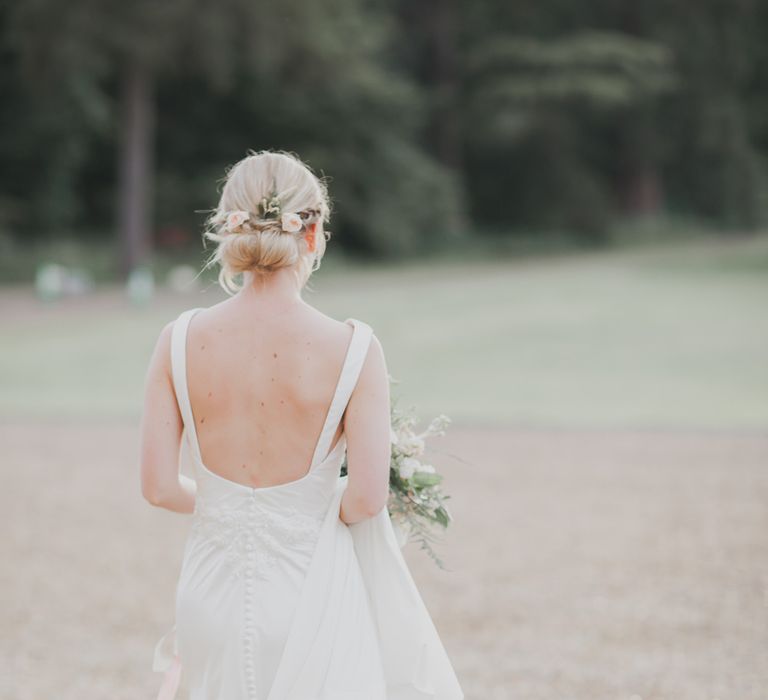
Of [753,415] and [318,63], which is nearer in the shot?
[753,415]

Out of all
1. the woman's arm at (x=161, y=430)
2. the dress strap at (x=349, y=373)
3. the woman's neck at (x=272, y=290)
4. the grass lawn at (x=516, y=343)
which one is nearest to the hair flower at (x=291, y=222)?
the woman's neck at (x=272, y=290)

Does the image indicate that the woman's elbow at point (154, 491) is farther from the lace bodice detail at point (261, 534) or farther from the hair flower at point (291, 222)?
the hair flower at point (291, 222)

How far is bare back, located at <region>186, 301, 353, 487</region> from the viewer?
229cm

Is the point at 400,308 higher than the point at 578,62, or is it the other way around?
the point at 578,62

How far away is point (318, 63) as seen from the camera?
26.8 metres

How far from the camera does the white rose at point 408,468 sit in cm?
263

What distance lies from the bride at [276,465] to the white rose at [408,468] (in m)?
0.18

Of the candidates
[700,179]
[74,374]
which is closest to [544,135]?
[700,179]

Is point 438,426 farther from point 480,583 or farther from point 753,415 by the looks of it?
point 753,415

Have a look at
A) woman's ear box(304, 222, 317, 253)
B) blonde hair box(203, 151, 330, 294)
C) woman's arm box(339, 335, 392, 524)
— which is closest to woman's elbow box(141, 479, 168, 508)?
woman's arm box(339, 335, 392, 524)

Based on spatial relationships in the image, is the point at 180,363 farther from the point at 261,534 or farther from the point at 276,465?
the point at 261,534

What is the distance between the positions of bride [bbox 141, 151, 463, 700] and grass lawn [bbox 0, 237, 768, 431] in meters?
9.84

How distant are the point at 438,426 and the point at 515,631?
287cm

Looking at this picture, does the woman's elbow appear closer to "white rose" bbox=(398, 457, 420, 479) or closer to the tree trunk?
"white rose" bbox=(398, 457, 420, 479)
